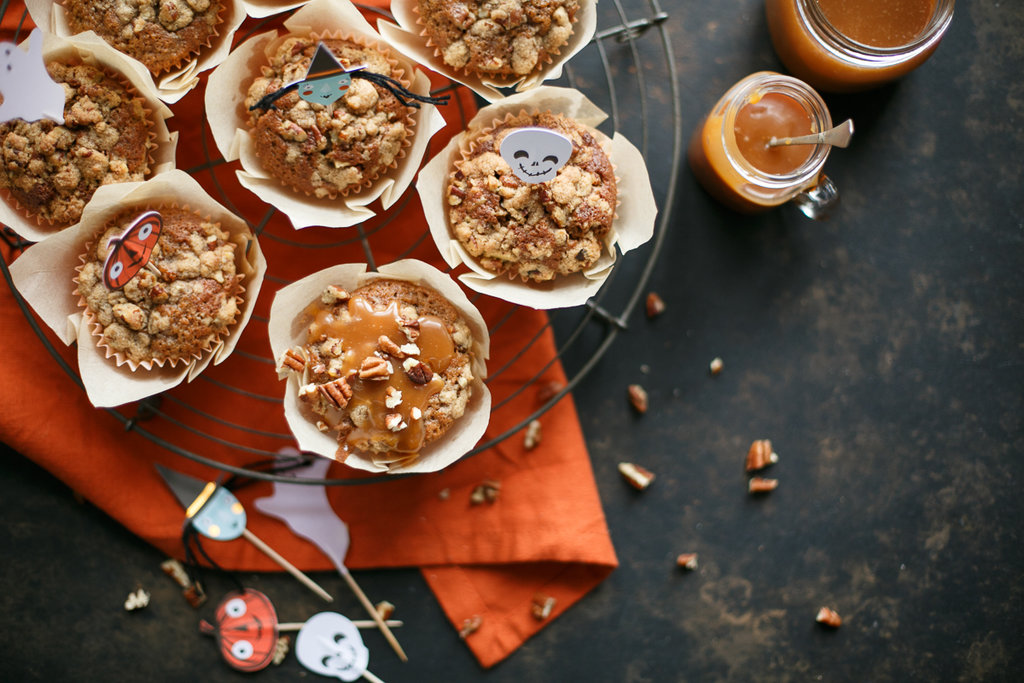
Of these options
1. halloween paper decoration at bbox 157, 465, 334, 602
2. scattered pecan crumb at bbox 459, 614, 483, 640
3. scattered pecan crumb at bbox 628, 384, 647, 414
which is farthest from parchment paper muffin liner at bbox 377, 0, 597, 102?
scattered pecan crumb at bbox 459, 614, 483, 640

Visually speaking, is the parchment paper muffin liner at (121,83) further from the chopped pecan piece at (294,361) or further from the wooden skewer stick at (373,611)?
the wooden skewer stick at (373,611)

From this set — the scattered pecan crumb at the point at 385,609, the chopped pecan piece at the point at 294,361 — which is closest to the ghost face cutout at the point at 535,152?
the chopped pecan piece at the point at 294,361

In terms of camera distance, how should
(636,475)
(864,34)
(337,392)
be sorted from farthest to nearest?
(636,475), (864,34), (337,392)

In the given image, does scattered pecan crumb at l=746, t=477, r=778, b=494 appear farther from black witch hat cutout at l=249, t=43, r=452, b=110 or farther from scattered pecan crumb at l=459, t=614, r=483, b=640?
black witch hat cutout at l=249, t=43, r=452, b=110

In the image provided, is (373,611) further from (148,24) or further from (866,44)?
(866,44)

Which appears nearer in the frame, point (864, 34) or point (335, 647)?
point (864, 34)

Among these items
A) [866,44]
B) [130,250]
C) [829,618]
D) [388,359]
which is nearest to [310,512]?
[388,359]

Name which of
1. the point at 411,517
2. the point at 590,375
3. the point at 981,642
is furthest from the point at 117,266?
the point at 981,642
